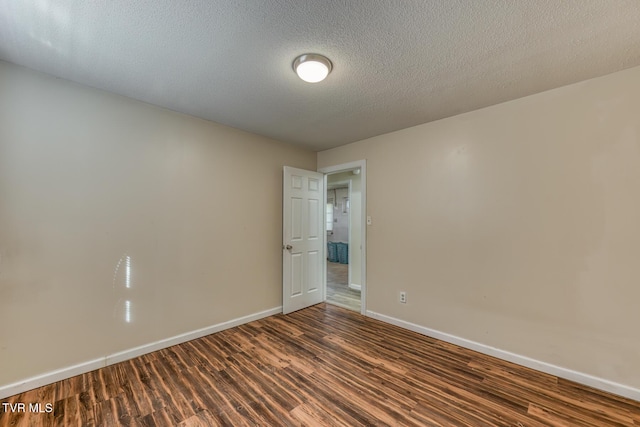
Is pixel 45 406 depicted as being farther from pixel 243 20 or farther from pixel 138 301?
pixel 243 20

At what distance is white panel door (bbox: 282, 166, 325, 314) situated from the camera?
3.63 m

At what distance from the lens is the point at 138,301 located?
2459mm

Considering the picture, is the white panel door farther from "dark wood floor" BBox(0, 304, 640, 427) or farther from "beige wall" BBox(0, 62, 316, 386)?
"dark wood floor" BBox(0, 304, 640, 427)

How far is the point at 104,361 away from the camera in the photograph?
2256 mm

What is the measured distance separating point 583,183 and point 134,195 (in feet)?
12.7

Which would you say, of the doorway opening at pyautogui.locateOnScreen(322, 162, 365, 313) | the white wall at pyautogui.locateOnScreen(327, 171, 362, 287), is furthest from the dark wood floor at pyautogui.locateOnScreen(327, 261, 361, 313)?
the white wall at pyautogui.locateOnScreen(327, 171, 362, 287)

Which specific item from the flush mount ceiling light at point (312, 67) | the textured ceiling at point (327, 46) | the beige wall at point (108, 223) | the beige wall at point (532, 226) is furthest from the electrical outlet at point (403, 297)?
the flush mount ceiling light at point (312, 67)

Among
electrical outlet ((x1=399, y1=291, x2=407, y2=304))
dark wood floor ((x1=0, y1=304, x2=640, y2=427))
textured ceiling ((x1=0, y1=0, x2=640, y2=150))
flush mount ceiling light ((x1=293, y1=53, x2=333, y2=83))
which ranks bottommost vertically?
dark wood floor ((x1=0, y1=304, x2=640, y2=427))

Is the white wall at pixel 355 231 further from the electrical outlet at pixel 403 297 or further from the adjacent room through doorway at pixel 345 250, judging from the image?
the electrical outlet at pixel 403 297

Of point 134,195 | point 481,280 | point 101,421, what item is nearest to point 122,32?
point 134,195

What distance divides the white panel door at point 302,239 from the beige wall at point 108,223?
52cm

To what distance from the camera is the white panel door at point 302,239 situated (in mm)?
3631

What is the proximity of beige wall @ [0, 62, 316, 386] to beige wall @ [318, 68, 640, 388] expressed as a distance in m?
2.12

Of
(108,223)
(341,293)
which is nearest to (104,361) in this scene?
(108,223)
